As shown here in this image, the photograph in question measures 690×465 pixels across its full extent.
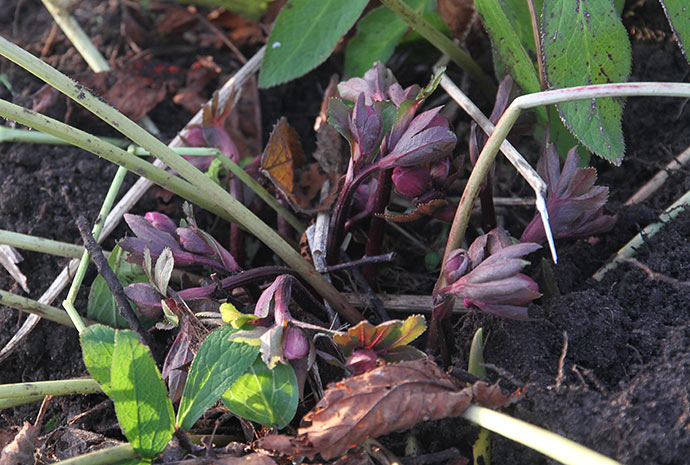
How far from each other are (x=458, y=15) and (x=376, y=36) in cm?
24

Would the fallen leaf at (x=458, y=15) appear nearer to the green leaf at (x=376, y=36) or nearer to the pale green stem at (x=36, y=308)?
the green leaf at (x=376, y=36)

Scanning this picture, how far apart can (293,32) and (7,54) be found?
0.85 m

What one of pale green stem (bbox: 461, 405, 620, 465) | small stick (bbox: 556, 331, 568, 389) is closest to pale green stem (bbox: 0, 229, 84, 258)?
pale green stem (bbox: 461, 405, 620, 465)

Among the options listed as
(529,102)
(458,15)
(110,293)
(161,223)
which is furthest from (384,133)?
(110,293)

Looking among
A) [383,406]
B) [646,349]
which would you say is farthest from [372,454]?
[646,349]

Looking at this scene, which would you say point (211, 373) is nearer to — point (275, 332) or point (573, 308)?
point (275, 332)

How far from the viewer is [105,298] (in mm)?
1566

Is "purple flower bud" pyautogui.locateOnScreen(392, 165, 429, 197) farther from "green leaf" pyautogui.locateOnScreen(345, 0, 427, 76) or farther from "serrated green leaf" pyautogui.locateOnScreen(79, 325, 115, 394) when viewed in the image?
"serrated green leaf" pyautogui.locateOnScreen(79, 325, 115, 394)

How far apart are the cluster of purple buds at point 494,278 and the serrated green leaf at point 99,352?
2.08 feet

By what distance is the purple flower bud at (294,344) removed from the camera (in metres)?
1.20

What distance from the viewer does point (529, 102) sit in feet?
3.92

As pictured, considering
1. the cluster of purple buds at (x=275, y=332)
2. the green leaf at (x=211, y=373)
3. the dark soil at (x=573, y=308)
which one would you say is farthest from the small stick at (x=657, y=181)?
the green leaf at (x=211, y=373)

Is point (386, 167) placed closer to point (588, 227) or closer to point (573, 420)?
point (588, 227)

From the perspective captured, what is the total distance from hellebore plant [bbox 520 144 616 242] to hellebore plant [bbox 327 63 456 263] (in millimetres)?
224
